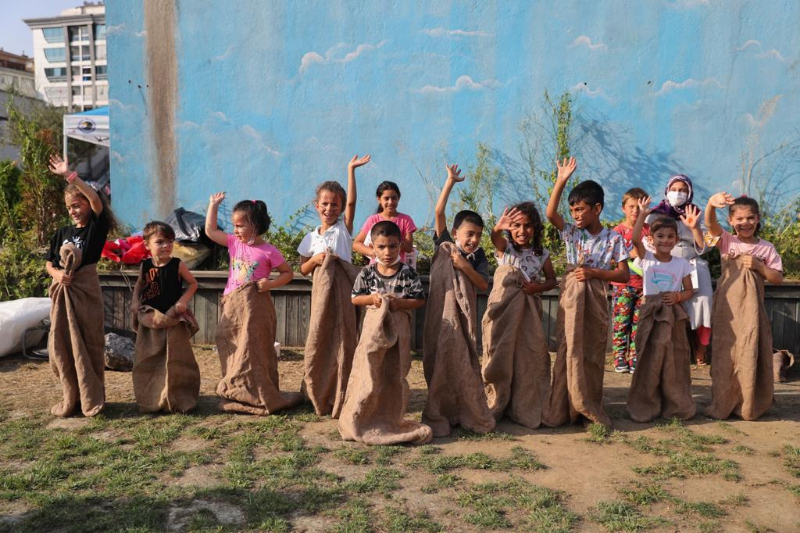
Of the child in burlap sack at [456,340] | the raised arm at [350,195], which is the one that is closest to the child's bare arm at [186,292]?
the raised arm at [350,195]

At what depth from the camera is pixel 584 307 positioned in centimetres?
485

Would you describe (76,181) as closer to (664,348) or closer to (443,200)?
(443,200)

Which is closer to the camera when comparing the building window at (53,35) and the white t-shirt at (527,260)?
the white t-shirt at (527,260)

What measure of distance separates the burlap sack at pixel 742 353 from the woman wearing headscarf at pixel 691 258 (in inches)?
35.3

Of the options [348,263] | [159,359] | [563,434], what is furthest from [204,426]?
[563,434]

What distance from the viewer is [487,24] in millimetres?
8828

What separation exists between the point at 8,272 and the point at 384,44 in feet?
16.7

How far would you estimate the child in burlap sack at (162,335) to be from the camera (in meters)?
5.20

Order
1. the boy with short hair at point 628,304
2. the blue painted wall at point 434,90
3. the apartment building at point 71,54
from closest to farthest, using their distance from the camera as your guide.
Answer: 1. the boy with short hair at point 628,304
2. the blue painted wall at point 434,90
3. the apartment building at point 71,54

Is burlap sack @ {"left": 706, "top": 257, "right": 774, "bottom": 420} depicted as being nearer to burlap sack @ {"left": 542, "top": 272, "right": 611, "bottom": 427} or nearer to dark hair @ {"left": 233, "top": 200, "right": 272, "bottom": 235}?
burlap sack @ {"left": 542, "top": 272, "right": 611, "bottom": 427}

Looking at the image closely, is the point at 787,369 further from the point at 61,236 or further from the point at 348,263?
the point at 61,236

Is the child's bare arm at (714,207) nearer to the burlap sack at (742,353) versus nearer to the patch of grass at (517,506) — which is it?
the burlap sack at (742,353)

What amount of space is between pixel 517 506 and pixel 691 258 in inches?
148

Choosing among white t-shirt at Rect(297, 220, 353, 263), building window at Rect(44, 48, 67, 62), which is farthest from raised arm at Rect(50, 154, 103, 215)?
building window at Rect(44, 48, 67, 62)
